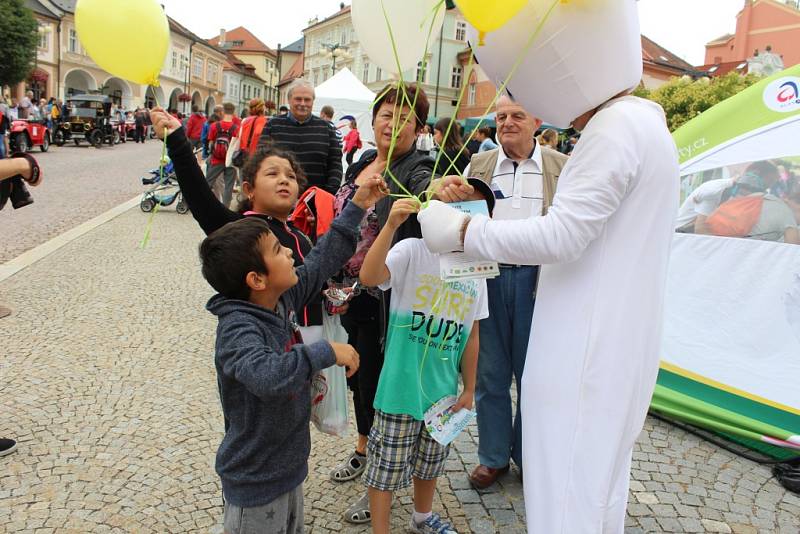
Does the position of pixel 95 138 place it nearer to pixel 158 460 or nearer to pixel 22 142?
pixel 22 142

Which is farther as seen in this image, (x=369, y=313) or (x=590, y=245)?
(x=369, y=313)

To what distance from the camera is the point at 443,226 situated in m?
→ 1.73

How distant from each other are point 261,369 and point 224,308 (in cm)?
27

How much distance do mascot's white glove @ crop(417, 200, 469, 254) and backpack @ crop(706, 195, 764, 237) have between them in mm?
2714

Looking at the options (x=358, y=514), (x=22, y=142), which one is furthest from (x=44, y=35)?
(x=358, y=514)

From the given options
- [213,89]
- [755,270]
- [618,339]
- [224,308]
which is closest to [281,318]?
[224,308]

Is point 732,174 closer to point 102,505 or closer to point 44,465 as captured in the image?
point 102,505

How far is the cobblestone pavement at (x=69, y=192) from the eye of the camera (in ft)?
26.8

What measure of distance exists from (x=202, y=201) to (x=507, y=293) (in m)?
1.48

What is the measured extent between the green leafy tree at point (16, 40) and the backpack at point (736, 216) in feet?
111

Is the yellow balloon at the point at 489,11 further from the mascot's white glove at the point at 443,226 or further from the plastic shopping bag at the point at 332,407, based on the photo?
the plastic shopping bag at the point at 332,407

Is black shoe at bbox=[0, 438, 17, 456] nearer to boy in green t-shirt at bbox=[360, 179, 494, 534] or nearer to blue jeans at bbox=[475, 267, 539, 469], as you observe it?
boy in green t-shirt at bbox=[360, 179, 494, 534]

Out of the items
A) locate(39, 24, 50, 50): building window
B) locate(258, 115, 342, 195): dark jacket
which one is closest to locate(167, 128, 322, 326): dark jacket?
locate(258, 115, 342, 195): dark jacket

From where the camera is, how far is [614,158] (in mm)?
1596
